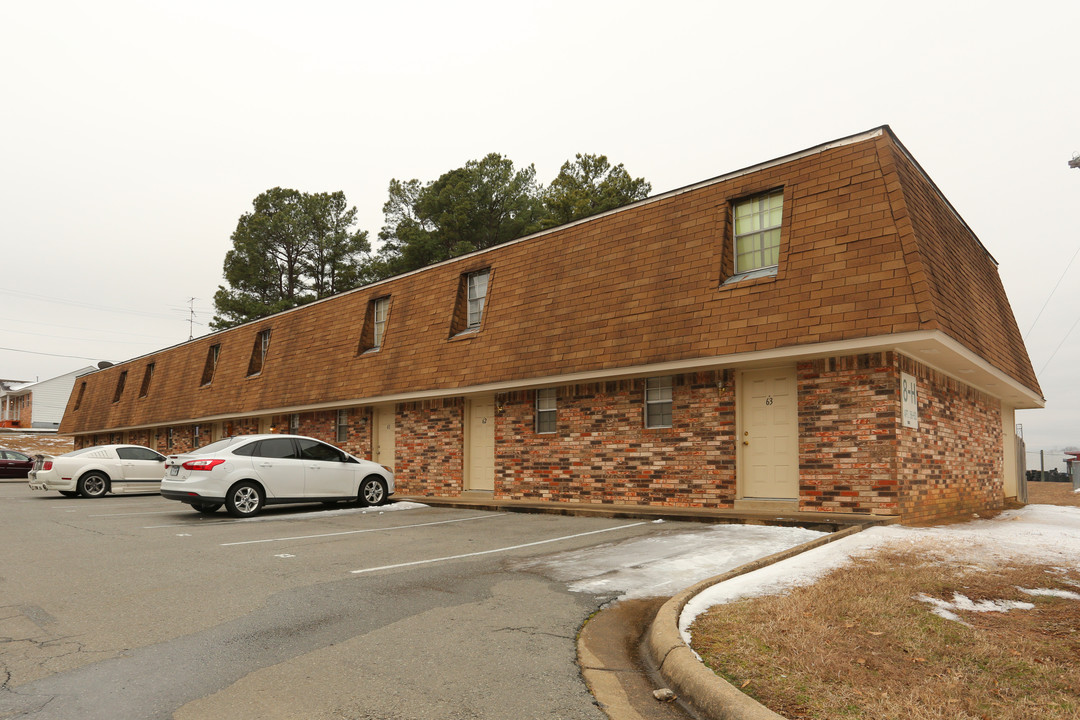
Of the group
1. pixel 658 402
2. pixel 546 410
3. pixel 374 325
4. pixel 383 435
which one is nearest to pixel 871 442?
pixel 658 402

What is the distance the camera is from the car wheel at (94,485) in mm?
19163

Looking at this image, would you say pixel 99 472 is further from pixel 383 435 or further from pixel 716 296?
pixel 716 296

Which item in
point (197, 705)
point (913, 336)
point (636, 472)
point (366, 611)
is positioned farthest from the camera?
point (636, 472)

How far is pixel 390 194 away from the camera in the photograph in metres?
40.9

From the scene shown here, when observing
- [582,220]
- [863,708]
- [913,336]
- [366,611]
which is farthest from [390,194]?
[863,708]

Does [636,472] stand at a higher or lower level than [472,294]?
lower

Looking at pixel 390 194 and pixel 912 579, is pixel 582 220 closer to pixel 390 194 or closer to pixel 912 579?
pixel 912 579

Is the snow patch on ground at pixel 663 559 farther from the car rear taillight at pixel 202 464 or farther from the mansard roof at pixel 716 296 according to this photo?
the car rear taillight at pixel 202 464

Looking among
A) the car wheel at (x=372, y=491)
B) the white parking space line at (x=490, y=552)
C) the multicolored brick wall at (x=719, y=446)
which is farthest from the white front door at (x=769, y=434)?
the car wheel at (x=372, y=491)

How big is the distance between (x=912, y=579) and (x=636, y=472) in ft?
24.5

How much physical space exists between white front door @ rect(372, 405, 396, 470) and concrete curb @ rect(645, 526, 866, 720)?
1493cm

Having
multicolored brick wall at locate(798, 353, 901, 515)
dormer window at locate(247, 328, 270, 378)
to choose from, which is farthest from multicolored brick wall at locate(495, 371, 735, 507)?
dormer window at locate(247, 328, 270, 378)

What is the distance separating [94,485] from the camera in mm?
19375

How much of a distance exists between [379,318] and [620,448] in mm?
10177
